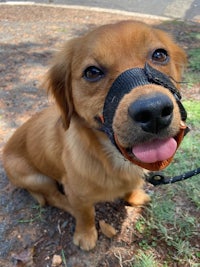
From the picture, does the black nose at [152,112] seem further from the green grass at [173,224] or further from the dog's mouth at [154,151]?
the green grass at [173,224]

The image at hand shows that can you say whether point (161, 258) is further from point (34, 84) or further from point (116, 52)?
point (34, 84)

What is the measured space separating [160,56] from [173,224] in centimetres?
157

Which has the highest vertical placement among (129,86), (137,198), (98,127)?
(129,86)

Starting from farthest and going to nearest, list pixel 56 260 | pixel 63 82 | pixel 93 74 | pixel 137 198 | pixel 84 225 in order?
pixel 137 198 → pixel 84 225 → pixel 56 260 → pixel 63 82 → pixel 93 74

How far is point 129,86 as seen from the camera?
6.17 ft

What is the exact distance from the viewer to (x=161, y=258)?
2756mm

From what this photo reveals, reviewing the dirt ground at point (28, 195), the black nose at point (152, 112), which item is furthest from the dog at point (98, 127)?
the dirt ground at point (28, 195)

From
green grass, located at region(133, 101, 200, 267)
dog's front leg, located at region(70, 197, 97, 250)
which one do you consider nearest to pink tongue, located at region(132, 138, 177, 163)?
dog's front leg, located at region(70, 197, 97, 250)

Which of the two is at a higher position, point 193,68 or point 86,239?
point 193,68

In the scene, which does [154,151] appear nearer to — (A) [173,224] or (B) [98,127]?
(B) [98,127]

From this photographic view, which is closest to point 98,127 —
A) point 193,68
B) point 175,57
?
point 175,57

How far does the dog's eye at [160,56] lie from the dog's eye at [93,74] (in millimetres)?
370

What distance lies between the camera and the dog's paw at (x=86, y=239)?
9.34ft

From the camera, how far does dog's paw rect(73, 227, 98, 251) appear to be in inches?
112
